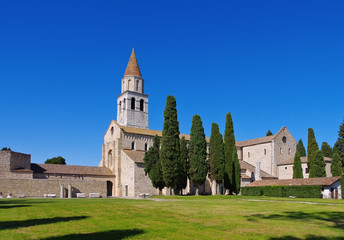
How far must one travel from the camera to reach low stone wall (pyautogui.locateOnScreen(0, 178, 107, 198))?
3838 cm

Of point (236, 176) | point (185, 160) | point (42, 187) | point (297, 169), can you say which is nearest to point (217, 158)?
point (185, 160)

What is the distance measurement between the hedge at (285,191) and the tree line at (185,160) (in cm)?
263

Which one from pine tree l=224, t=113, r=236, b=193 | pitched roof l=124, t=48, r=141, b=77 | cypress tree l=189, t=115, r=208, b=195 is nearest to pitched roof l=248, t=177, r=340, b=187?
pine tree l=224, t=113, r=236, b=193

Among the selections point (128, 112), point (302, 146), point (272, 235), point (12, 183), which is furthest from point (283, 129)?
point (272, 235)

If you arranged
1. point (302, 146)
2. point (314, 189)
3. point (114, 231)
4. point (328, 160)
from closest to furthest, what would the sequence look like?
point (114, 231) < point (314, 189) < point (328, 160) < point (302, 146)

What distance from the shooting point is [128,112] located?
62.4 m

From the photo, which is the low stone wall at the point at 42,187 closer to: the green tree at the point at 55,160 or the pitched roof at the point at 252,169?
the pitched roof at the point at 252,169

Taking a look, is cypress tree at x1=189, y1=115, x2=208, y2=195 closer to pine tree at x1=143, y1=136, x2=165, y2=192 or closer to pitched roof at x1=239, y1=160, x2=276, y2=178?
pine tree at x1=143, y1=136, x2=165, y2=192

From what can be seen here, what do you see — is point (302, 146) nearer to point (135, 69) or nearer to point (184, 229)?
point (135, 69)

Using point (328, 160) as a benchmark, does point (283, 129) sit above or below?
above

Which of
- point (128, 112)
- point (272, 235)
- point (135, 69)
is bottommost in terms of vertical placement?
point (272, 235)

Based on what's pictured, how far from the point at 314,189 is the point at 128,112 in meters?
36.5

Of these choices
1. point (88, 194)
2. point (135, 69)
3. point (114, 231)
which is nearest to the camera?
point (114, 231)

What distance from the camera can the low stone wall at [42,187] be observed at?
126 ft
